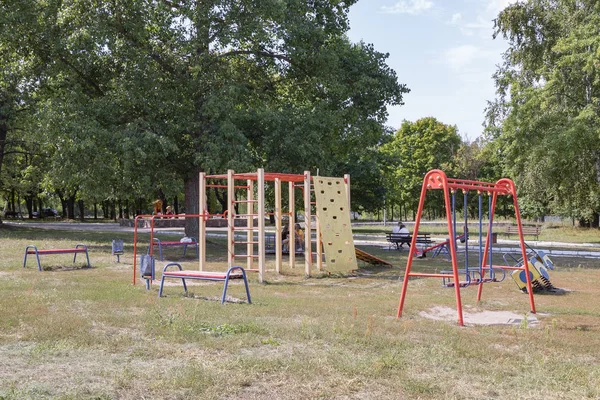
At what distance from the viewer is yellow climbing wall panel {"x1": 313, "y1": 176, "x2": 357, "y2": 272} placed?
15.5 metres

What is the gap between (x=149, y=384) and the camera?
17.1 feet

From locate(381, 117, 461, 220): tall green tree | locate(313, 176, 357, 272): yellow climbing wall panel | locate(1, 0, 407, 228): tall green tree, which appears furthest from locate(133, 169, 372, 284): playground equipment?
locate(381, 117, 461, 220): tall green tree

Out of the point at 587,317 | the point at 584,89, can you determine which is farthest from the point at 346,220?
the point at 584,89

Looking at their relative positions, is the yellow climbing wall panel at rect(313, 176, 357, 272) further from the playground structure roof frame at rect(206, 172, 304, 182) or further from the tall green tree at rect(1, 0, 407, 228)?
the tall green tree at rect(1, 0, 407, 228)

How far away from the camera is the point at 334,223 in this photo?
1591 cm

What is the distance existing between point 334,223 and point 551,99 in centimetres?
1619

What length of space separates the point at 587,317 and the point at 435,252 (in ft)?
38.6

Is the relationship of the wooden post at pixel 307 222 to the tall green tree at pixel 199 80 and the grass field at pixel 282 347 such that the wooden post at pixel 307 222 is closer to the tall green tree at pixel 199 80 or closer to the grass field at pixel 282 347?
the grass field at pixel 282 347

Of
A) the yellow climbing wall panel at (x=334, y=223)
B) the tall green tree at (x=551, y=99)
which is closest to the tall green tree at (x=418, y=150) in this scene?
the tall green tree at (x=551, y=99)

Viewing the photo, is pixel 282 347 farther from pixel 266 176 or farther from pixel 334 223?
pixel 334 223

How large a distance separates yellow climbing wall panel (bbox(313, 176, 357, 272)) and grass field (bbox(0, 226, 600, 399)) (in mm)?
3833

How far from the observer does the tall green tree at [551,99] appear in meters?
25.1

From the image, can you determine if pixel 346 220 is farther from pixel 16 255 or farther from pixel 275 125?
pixel 16 255

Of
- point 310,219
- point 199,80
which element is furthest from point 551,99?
point 310,219
